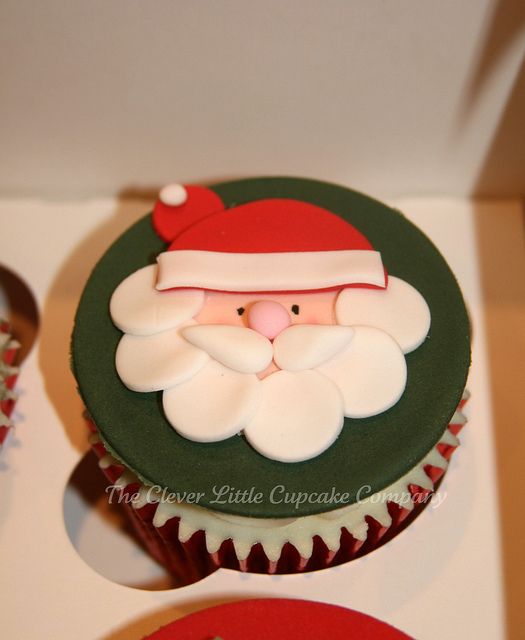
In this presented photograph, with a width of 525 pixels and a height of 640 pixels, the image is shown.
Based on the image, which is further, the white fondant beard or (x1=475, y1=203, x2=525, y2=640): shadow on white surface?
(x1=475, y1=203, x2=525, y2=640): shadow on white surface

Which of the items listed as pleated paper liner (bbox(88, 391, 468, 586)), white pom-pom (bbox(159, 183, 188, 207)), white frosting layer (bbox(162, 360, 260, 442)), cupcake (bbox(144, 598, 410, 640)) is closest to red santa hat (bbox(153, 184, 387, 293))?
white pom-pom (bbox(159, 183, 188, 207))

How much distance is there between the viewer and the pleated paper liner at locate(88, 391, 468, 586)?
102cm

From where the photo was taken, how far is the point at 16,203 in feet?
4.92

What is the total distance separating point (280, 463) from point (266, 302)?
8.4 inches

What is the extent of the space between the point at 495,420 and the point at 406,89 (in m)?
0.58

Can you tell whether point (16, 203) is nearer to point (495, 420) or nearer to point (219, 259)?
point (219, 259)

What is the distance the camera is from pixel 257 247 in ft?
3.55

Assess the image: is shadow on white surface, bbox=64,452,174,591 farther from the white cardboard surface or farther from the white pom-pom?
the white pom-pom

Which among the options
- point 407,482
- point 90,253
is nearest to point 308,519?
point 407,482

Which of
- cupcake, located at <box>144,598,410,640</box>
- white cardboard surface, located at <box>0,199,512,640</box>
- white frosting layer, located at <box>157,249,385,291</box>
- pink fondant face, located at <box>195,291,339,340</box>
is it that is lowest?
cupcake, located at <box>144,598,410,640</box>

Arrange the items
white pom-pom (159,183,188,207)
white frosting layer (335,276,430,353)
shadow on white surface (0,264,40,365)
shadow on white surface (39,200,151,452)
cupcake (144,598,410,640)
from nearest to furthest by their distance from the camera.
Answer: cupcake (144,598,410,640) → white frosting layer (335,276,430,353) → white pom-pom (159,183,188,207) → shadow on white surface (39,200,151,452) → shadow on white surface (0,264,40,365)

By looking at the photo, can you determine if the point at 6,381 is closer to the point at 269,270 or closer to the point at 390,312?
the point at 269,270

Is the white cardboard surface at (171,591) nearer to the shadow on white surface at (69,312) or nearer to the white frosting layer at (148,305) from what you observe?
the shadow on white surface at (69,312)

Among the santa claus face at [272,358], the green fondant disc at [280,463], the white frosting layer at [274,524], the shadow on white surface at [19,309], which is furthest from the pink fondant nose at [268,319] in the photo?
the shadow on white surface at [19,309]
